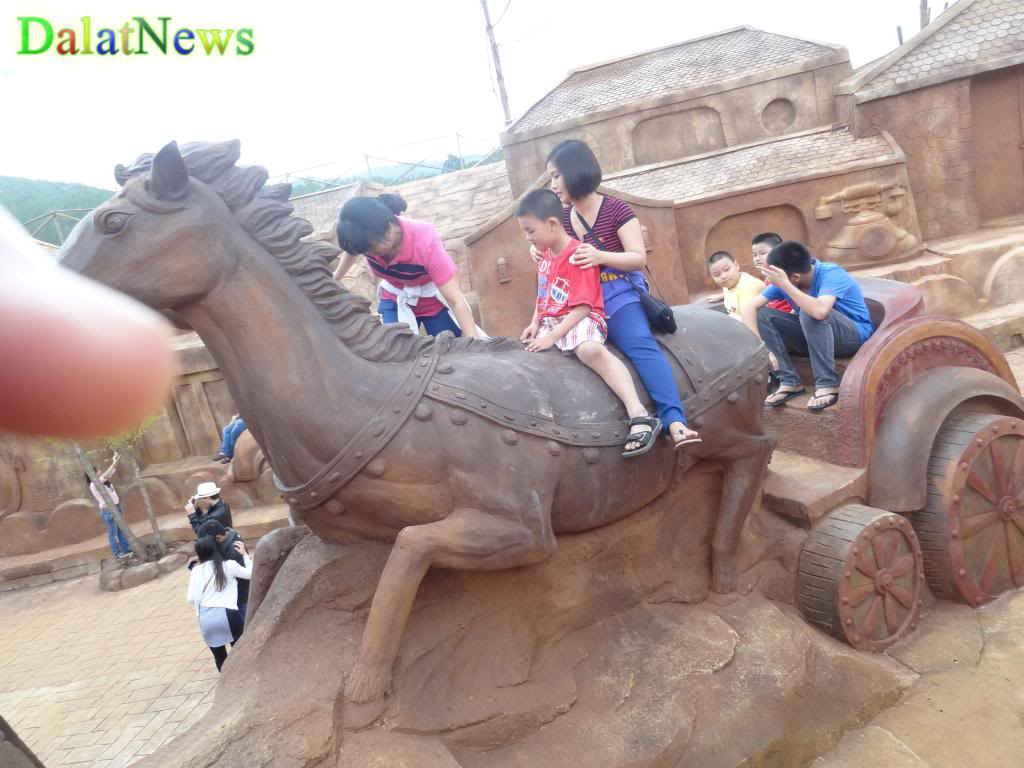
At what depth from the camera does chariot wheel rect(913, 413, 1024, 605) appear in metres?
3.46

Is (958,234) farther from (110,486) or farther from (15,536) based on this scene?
(15,536)

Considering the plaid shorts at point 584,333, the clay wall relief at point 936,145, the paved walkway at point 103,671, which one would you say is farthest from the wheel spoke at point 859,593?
the clay wall relief at point 936,145

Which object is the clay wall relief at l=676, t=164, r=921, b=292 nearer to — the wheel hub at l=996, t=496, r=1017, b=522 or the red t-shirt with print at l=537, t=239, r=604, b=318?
the wheel hub at l=996, t=496, r=1017, b=522

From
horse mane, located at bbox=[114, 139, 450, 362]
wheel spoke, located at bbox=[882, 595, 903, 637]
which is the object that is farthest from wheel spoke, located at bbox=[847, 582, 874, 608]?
horse mane, located at bbox=[114, 139, 450, 362]

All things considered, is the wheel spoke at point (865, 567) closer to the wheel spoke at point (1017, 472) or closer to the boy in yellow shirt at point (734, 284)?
the wheel spoke at point (1017, 472)

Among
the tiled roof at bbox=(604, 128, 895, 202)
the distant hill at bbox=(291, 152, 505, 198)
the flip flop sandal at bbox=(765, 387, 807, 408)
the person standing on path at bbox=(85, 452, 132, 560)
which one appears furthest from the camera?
the distant hill at bbox=(291, 152, 505, 198)

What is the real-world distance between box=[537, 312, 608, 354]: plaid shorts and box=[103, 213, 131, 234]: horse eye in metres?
1.45

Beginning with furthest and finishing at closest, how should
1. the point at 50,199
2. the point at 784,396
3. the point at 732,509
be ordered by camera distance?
the point at 50,199 → the point at 784,396 → the point at 732,509

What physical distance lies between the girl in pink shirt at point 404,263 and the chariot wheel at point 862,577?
1832mm

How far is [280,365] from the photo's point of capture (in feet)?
7.52

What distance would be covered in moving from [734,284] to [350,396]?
297 cm

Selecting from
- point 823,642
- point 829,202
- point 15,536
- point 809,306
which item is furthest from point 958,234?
point 15,536

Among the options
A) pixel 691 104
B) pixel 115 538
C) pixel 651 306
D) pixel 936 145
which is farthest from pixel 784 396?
pixel 691 104

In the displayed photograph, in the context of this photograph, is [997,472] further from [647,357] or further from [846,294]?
[647,357]
